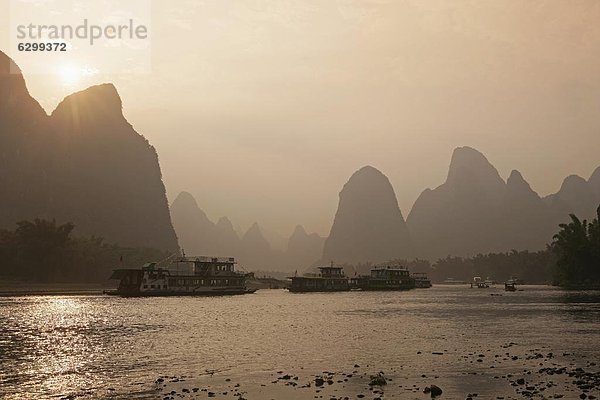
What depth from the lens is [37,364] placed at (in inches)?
1446

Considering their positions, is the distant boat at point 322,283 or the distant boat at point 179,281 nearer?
the distant boat at point 179,281

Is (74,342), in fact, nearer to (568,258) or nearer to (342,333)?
(342,333)

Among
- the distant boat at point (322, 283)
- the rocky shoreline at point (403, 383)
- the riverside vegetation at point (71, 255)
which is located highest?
the riverside vegetation at point (71, 255)

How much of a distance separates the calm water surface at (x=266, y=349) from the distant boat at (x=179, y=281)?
42.3m

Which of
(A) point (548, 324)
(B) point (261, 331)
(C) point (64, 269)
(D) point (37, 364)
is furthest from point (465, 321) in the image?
(C) point (64, 269)

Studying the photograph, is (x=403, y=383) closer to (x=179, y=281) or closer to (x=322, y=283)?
(x=179, y=281)

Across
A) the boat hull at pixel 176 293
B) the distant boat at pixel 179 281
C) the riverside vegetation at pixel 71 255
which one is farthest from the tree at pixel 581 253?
the boat hull at pixel 176 293

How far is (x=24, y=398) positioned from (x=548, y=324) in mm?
54092

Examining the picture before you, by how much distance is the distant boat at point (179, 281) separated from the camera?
118438 mm

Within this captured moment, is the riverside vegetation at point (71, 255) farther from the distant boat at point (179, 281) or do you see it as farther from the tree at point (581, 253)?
the distant boat at point (179, 281)

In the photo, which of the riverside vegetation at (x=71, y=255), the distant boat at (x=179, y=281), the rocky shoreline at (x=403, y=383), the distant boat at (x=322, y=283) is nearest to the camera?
the rocky shoreline at (x=403, y=383)

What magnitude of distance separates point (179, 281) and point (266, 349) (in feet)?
268

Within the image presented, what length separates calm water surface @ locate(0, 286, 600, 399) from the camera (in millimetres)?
30672

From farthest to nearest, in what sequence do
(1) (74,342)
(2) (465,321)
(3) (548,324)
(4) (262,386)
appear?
(2) (465,321)
(3) (548,324)
(1) (74,342)
(4) (262,386)
